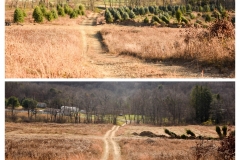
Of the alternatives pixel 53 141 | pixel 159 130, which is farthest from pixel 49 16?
pixel 53 141

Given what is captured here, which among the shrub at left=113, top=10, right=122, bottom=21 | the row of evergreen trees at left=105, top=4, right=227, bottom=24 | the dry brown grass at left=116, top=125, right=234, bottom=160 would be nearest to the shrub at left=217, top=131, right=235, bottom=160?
the dry brown grass at left=116, top=125, right=234, bottom=160

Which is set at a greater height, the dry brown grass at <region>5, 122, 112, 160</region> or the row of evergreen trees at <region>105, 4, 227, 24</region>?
the row of evergreen trees at <region>105, 4, 227, 24</region>

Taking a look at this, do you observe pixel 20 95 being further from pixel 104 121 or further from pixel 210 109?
pixel 210 109

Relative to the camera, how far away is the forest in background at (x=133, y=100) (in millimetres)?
8414

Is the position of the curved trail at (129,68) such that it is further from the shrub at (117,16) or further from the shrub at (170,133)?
the shrub at (117,16)

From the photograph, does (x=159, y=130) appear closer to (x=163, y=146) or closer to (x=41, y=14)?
(x=163, y=146)

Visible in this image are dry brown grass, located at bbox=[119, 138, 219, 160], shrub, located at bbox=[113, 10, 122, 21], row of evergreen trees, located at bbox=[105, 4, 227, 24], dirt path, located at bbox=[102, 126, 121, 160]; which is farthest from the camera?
shrub, located at bbox=[113, 10, 122, 21]

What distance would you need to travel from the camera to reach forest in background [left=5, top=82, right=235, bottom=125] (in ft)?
27.6

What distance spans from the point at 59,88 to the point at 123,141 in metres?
2.57

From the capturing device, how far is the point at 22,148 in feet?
27.0

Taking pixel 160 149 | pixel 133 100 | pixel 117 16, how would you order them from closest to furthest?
1. pixel 160 149
2. pixel 133 100
3. pixel 117 16

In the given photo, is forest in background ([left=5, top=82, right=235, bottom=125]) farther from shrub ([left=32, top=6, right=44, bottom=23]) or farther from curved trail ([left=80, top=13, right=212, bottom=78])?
shrub ([left=32, top=6, right=44, bottom=23])

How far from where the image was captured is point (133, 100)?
9.94m

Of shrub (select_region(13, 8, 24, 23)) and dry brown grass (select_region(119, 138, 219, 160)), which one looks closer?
dry brown grass (select_region(119, 138, 219, 160))
